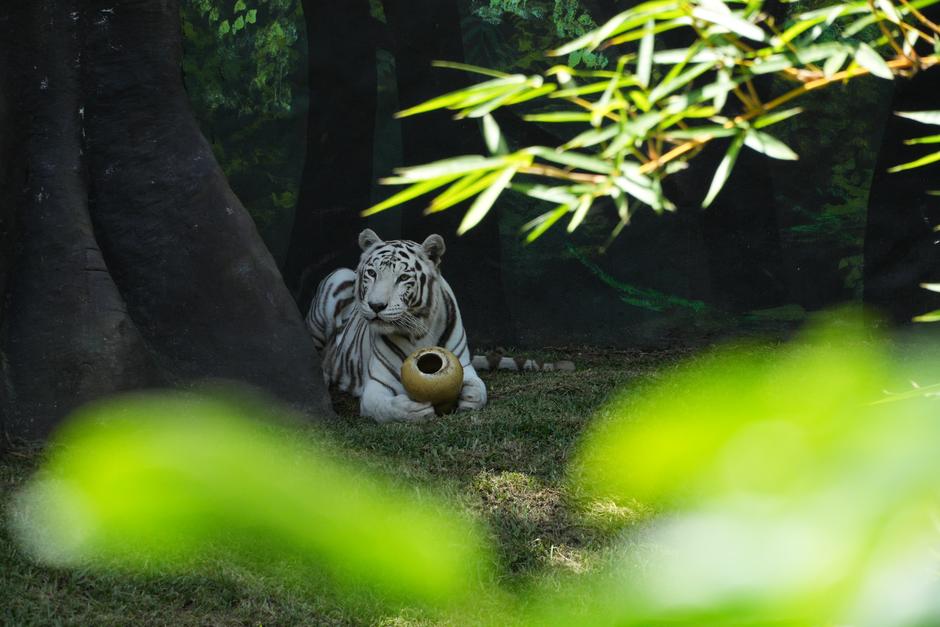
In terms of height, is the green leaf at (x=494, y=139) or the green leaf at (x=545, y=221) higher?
the green leaf at (x=494, y=139)

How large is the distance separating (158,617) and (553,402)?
2676 millimetres

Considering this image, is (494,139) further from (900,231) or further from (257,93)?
(257,93)

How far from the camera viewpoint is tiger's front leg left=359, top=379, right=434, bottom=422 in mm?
4953

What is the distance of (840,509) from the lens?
1.26 ft

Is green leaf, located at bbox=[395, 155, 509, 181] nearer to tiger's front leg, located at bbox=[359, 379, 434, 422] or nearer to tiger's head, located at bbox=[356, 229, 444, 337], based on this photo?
tiger's front leg, located at bbox=[359, 379, 434, 422]

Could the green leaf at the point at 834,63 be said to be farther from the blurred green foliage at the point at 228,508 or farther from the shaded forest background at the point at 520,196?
the shaded forest background at the point at 520,196

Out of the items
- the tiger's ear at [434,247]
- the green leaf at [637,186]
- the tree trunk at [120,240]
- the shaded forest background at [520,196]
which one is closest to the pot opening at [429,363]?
the tree trunk at [120,240]

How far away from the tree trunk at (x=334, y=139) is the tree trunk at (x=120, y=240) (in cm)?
262

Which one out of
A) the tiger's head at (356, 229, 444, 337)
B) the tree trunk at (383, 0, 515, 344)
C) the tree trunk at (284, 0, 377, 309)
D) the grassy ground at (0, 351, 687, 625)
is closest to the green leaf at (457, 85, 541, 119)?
the grassy ground at (0, 351, 687, 625)

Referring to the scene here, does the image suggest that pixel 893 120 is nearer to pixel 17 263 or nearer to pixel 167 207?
pixel 167 207

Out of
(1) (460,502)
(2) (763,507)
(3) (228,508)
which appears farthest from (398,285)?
(2) (763,507)

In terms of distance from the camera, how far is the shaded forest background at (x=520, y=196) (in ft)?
25.3

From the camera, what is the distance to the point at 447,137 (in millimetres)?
7645

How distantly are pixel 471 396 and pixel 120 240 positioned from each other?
5.78 feet
